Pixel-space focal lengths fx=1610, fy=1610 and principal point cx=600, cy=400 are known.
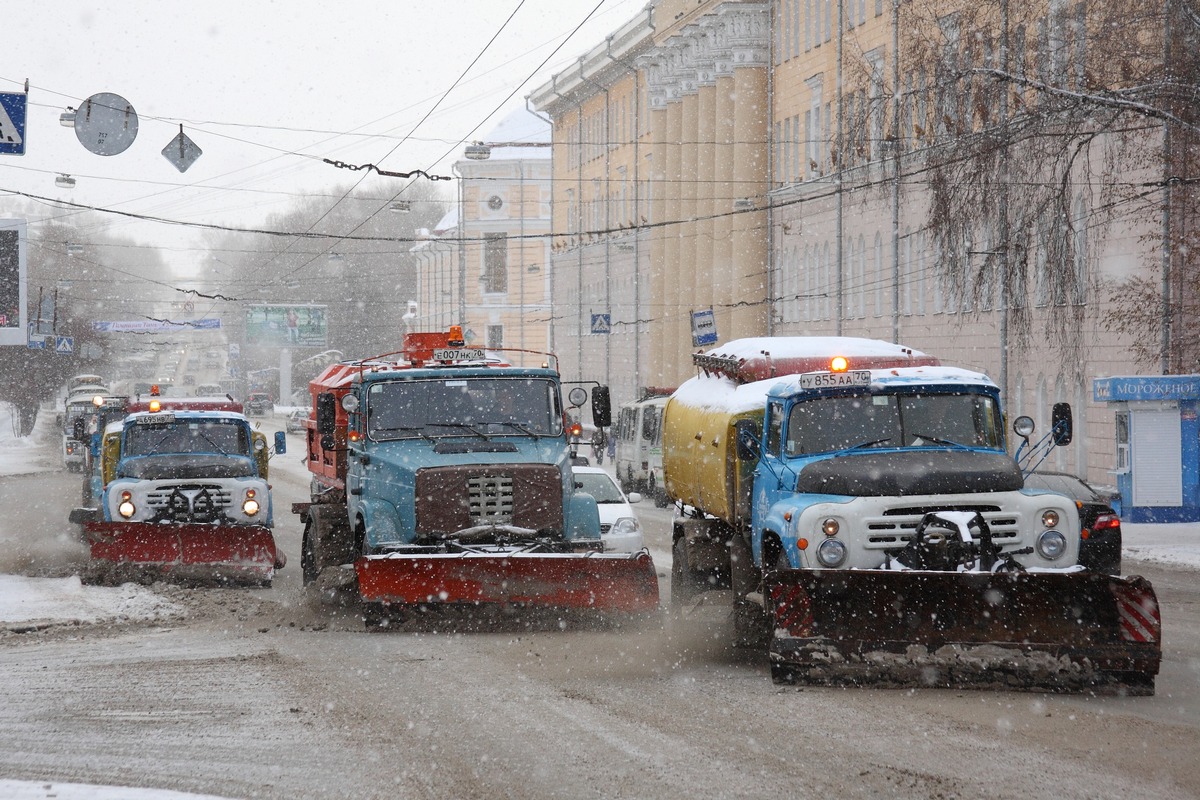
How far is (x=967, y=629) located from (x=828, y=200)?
34.3 metres

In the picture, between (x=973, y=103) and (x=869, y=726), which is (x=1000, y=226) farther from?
(x=869, y=726)

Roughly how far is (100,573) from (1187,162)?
563 inches

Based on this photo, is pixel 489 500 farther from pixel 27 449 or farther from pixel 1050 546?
pixel 27 449

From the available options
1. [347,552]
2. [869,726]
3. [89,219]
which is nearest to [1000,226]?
[347,552]

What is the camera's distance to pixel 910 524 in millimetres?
10766

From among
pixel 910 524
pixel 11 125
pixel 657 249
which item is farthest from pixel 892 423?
pixel 657 249

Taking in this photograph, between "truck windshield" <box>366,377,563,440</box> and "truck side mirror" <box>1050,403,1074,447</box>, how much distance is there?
190 inches

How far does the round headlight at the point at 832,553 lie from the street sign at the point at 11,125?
930cm

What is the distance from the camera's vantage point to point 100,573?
60.6ft

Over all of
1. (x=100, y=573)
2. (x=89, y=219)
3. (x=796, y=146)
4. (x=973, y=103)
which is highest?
(x=89, y=219)

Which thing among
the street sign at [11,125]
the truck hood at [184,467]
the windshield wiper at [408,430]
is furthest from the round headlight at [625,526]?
the street sign at [11,125]

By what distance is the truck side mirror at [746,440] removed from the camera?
12.7 meters

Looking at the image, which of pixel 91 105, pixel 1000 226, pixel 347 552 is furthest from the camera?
pixel 91 105

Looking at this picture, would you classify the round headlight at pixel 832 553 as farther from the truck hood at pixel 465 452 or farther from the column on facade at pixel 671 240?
the column on facade at pixel 671 240
